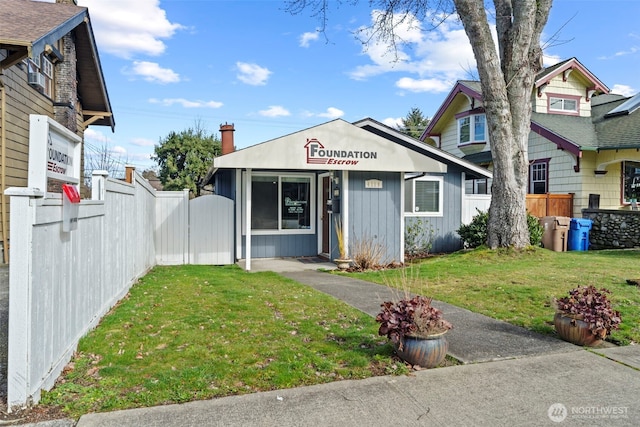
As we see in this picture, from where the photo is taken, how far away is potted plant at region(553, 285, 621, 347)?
4461mm

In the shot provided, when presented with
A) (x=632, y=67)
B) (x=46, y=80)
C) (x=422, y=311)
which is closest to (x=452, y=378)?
(x=422, y=311)

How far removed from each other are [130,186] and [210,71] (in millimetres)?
15505

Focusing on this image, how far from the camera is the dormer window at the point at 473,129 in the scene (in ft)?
61.9

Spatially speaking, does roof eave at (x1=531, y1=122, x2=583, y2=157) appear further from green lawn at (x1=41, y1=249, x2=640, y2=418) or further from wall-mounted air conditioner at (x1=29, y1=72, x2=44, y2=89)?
wall-mounted air conditioner at (x1=29, y1=72, x2=44, y2=89)

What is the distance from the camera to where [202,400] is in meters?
3.19

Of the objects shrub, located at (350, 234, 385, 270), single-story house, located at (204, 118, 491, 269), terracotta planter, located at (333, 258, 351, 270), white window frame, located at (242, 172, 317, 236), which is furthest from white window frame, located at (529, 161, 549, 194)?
terracotta planter, located at (333, 258, 351, 270)

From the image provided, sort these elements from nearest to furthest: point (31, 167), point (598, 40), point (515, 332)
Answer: point (31, 167), point (515, 332), point (598, 40)

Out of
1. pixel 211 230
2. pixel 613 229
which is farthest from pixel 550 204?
pixel 211 230

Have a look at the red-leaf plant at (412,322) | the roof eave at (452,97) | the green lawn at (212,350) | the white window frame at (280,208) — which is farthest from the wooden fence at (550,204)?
the red-leaf plant at (412,322)

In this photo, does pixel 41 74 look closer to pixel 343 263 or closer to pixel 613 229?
pixel 343 263

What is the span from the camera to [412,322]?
392 centimetres

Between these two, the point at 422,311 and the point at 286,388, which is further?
the point at 422,311

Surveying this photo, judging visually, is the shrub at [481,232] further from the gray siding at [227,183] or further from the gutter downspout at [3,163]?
the gutter downspout at [3,163]

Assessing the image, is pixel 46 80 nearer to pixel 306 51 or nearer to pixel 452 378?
pixel 306 51
